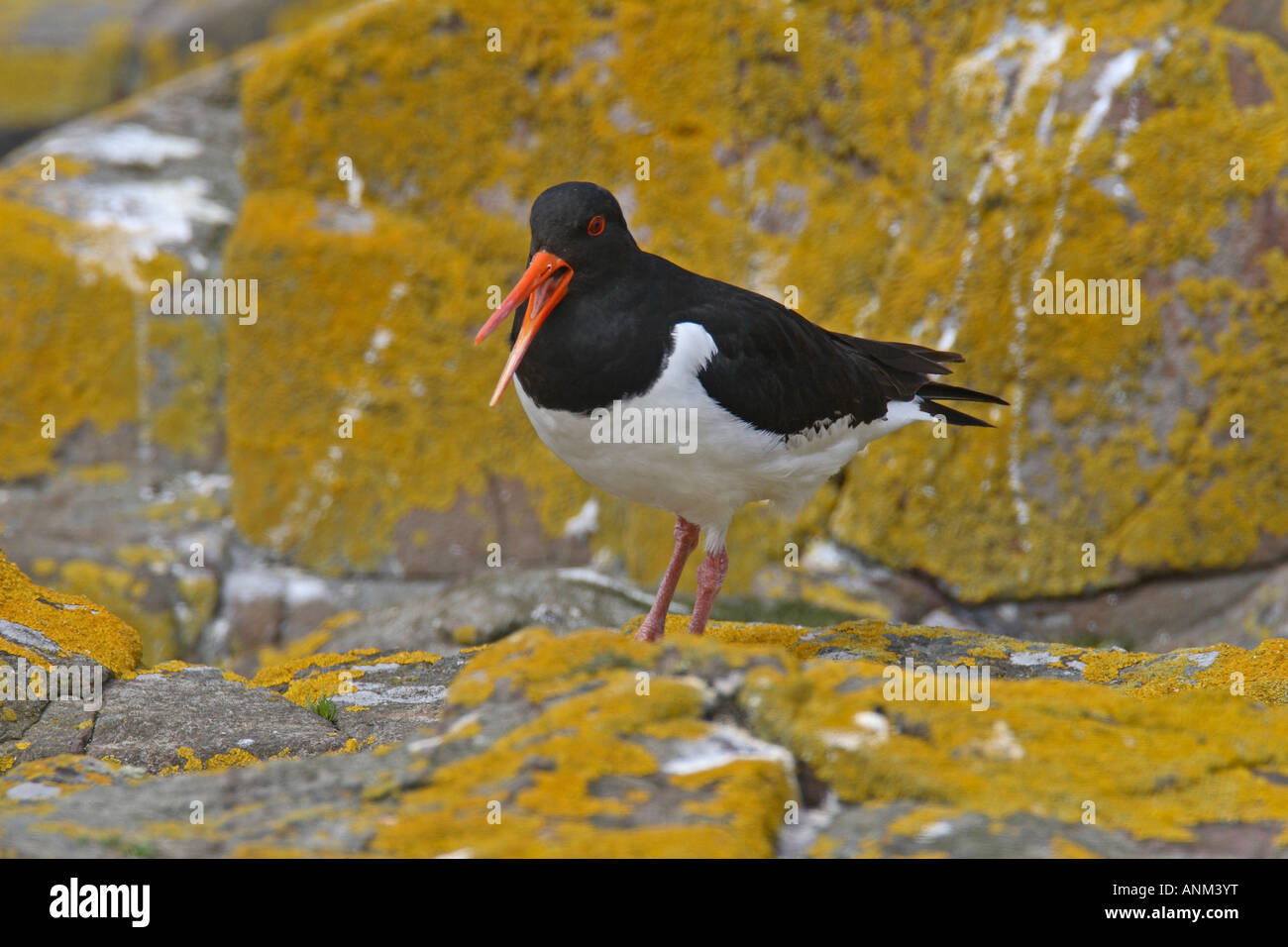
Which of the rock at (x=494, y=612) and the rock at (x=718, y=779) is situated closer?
the rock at (x=718, y=779)

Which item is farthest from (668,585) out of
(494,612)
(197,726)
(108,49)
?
(108,49)

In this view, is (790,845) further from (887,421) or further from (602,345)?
(887,421)

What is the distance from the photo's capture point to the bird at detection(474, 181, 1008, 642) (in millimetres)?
4953

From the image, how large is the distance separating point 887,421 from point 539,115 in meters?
5.08

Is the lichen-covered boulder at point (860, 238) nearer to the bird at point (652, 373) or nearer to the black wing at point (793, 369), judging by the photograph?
the black wing at point (793, 369)

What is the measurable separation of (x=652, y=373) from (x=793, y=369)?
2.91 feet

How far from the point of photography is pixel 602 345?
493 cm

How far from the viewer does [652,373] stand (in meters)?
4.96

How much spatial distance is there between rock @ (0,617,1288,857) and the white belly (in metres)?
1.32

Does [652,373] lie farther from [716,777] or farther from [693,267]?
[693,267]

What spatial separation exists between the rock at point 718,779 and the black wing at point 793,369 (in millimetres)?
1708

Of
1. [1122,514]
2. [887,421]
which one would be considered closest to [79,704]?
[887,421]

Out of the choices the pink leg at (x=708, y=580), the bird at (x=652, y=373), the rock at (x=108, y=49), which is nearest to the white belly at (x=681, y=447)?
the bird at (x=652, y=373)

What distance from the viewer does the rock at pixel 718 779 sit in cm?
299
